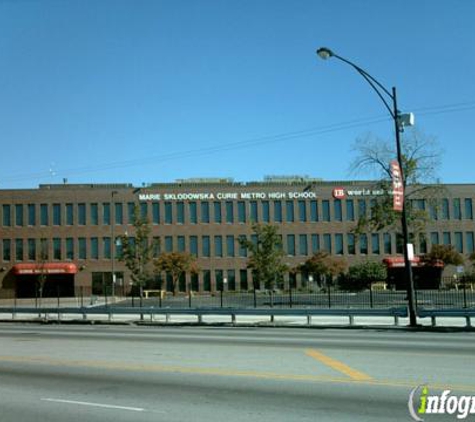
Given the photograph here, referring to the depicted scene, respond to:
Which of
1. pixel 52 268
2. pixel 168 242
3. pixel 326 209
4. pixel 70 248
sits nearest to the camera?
pixel 52 268

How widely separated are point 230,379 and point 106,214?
220 feet

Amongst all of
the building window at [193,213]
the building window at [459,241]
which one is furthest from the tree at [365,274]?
the building window at [193,213]

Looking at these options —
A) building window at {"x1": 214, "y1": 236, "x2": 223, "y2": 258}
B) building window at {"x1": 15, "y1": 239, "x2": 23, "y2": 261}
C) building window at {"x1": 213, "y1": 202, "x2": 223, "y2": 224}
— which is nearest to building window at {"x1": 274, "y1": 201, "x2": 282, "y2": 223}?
building window at {"x1": 213, "y1": 202, "x2": 223, "y2": 224}

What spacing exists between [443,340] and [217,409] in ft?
37.9

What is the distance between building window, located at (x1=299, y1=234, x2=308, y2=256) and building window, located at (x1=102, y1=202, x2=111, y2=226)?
22.3 metres

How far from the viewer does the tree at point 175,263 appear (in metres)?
69.6

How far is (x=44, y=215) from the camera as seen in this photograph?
76.9 meters

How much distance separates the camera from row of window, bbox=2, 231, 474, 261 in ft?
252

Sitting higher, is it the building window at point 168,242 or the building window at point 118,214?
the building window at point 118,214

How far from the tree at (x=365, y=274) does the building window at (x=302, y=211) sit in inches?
416

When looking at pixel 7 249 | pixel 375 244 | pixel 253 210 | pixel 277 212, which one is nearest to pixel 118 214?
pixel 7 249

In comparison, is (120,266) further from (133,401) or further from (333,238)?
(133,401)

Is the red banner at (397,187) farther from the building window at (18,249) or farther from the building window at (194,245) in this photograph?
the building window at (18,249)

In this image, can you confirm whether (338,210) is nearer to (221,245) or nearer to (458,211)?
(458,211)
